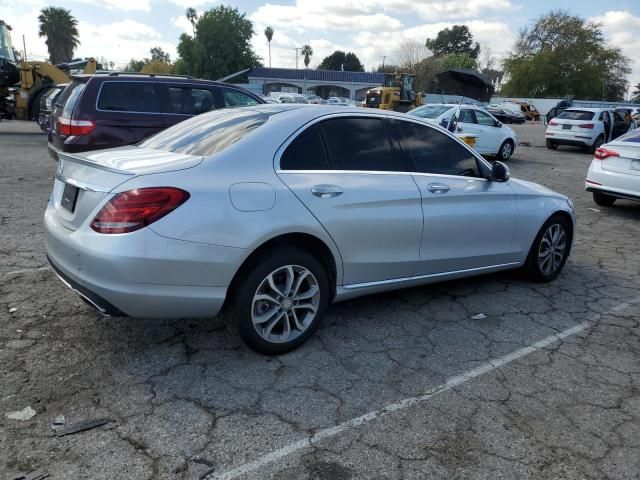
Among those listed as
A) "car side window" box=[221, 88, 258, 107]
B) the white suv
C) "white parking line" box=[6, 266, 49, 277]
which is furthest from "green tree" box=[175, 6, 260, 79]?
"white parking line" box=[6, 266, 49, 277]

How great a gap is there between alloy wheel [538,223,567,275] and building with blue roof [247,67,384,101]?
224ft

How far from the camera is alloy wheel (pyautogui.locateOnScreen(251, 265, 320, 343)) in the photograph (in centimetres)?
325

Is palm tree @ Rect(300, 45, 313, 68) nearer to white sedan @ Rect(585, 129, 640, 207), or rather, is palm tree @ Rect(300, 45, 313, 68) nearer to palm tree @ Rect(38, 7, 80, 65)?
palm tree @ Rect(38, 7, 80, 65)

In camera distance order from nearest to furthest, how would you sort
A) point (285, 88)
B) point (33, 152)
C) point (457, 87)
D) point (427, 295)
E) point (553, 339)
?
point (553, 339) → point (427, 295) → point (33, 152) → point (457, 87) → point (285, 88)

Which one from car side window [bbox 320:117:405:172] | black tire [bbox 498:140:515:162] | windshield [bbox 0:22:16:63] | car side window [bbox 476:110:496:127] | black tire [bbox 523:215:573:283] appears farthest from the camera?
windshield [bbox 0:22:16:63]

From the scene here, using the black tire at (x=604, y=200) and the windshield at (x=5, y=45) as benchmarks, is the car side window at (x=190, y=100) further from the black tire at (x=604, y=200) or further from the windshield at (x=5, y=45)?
the windshield at (x=5, y=45)

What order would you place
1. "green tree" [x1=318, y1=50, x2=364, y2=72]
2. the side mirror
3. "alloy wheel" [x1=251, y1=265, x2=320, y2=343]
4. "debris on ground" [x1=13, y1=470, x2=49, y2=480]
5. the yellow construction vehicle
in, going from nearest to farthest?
1. "debris on ground" [x1=13, y1=470, x2=49, y2=480]
2. "alloy wheel" [x1=251, y1=265, x2=320, y2=343]
3. the side mirror
4. the yellow construction vehicle
5. "green tree" [x1=318, y1=50, x2=364, y2=72]

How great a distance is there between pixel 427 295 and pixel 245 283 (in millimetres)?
2143

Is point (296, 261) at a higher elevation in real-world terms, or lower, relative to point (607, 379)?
higher

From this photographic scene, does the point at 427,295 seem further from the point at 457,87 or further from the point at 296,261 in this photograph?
the point at 457,87

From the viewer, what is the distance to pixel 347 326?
396 cm

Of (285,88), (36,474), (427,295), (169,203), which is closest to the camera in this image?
(36,474)

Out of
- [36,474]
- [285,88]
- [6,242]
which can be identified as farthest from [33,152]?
[285,88]

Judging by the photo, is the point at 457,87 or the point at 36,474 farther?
the point at 457,87
